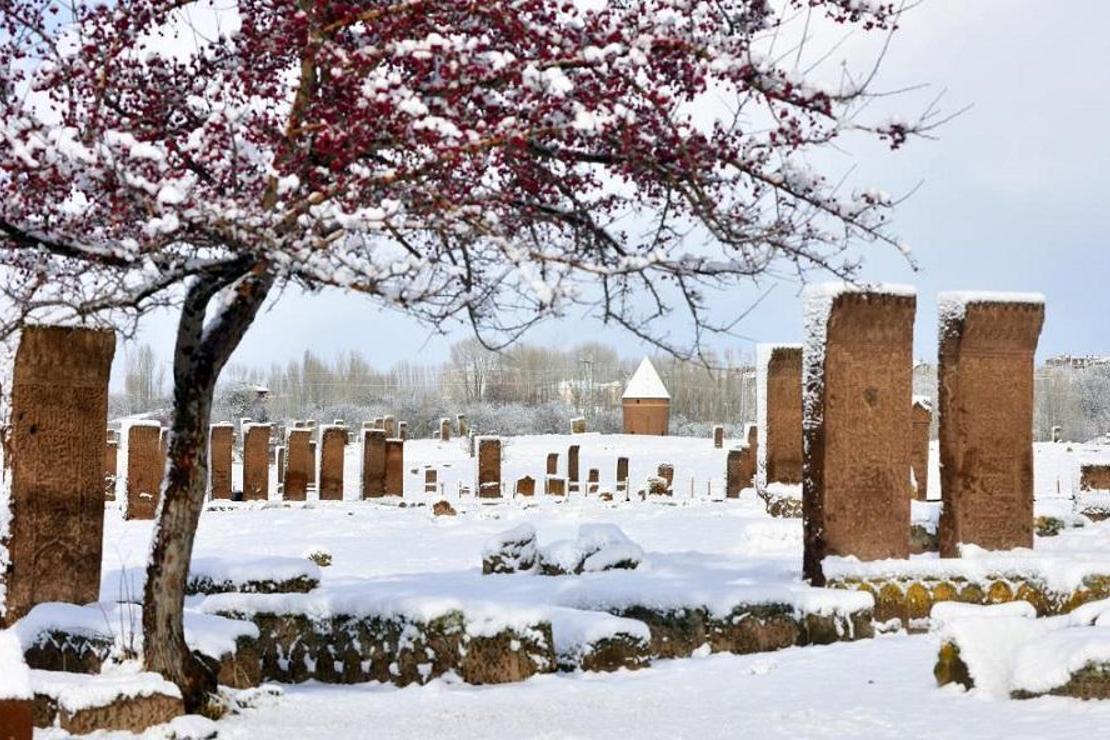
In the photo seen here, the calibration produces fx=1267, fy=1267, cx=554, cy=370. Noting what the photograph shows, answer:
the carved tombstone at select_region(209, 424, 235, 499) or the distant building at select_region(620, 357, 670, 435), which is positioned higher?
the distant building at select_region(620, 357, 670, 435)

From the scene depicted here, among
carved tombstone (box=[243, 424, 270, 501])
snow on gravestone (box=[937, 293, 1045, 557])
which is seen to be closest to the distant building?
carved tombstone (box=[243, 424, 270, 501])

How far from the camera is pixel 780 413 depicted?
18750mm

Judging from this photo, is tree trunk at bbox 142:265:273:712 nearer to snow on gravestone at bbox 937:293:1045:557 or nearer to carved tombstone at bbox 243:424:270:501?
snow on gravestone at bbox 937:293:1045:557

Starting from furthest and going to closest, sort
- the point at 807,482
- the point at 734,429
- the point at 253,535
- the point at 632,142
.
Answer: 1. the point at 734,429
2. the point at 253,535
3. the point at 807,482
4. the point at 632,142

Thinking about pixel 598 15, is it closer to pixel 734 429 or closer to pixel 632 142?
pixel 632 142

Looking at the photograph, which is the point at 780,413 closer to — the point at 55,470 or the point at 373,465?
the point at 373,465

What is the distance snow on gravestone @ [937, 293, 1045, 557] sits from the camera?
41.5 feet

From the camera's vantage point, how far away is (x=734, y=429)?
60.3 meters

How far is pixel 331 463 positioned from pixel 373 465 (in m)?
0.82

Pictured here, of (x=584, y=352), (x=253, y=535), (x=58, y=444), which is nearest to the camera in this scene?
(x=58, y=444)

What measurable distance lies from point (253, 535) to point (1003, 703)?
41.8 ft

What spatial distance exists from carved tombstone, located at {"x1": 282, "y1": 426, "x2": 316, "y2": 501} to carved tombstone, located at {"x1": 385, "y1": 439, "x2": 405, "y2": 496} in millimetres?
1608

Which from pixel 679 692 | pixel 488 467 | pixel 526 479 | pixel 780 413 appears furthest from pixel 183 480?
pixel 526 479

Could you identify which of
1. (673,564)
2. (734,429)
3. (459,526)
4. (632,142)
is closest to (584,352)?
(734,429)
